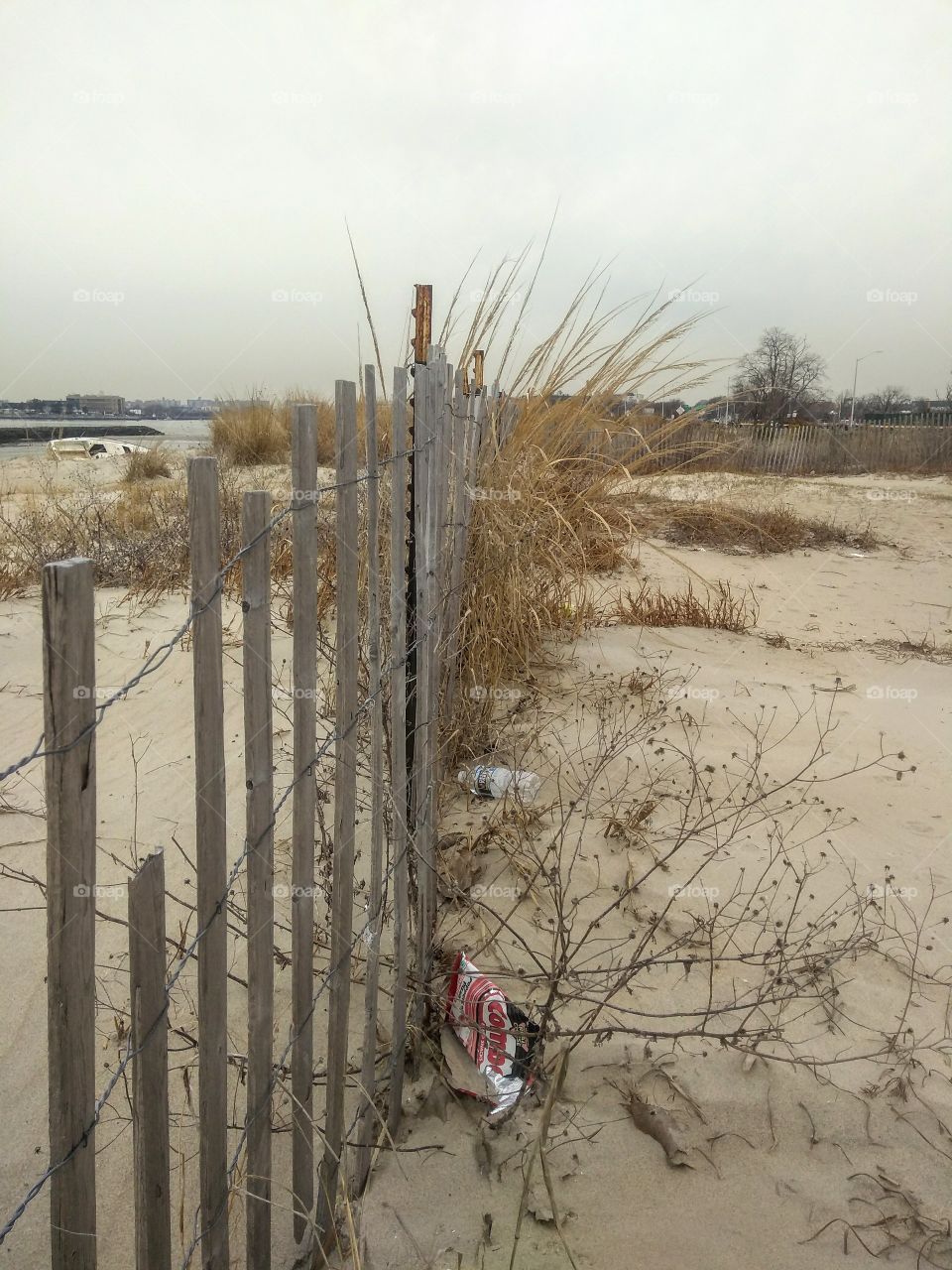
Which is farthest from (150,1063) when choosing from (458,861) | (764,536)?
(764,536)

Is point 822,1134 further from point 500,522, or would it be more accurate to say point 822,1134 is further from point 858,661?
point 858,661

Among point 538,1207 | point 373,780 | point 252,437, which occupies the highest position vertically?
point 252,437

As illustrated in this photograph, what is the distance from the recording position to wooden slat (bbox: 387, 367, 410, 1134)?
169 centimetres

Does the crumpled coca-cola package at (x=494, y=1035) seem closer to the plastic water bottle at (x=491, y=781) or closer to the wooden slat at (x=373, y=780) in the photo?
the wooden slat at (x=373, y=780)

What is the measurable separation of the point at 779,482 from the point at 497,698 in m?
12.6

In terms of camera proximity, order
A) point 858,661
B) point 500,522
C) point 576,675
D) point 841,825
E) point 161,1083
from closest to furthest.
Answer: point 161,1083, point 841,825, point 500,522, point 576,675, point 858,661

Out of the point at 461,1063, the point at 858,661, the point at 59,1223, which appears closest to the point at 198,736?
the point at 59,1223

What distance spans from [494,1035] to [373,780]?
83 cm

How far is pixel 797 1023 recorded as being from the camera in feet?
7.08

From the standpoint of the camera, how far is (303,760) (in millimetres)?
1315

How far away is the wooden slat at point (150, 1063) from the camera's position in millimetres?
945

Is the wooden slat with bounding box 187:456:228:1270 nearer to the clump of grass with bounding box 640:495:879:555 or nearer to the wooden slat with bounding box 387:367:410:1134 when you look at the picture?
the wooden slat with bounding box 387:367:410:1134

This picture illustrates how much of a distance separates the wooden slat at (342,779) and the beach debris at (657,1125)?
26.6 inches

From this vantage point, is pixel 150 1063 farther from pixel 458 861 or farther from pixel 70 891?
pixel 458 861
